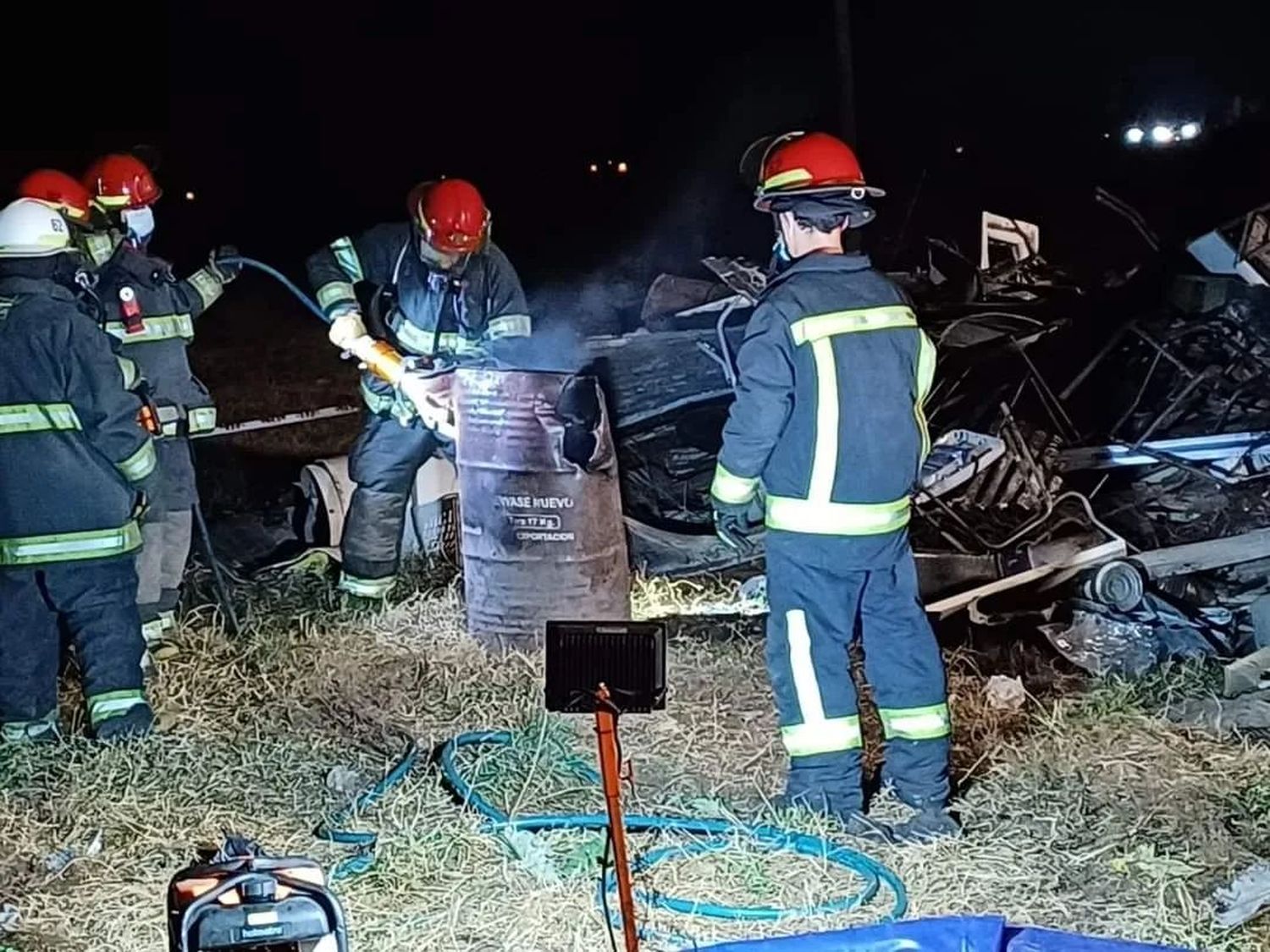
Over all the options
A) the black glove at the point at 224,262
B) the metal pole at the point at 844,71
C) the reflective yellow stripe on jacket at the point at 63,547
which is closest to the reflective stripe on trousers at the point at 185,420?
the black glove at the point at 224,262

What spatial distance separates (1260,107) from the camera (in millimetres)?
20344

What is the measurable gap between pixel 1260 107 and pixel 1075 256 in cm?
1015

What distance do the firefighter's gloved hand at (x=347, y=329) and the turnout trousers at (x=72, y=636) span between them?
1.49m

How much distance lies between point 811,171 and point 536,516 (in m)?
2.23

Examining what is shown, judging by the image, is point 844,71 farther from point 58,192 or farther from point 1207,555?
point 58,192

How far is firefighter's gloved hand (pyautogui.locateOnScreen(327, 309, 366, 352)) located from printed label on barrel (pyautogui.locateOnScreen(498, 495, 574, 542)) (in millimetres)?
990

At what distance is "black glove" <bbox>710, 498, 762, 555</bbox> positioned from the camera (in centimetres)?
430

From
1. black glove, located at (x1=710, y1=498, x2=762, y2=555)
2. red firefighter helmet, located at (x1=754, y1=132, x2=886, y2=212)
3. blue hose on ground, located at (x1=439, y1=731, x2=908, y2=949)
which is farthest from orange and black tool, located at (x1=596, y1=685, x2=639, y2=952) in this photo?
red firefighter helmet, located at (x1=754, y1=132, x2=886, y2=212)

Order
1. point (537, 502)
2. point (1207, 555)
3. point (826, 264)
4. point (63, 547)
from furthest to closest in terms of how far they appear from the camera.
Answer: point (1207, 555)
point (537, 502)
point (63, 547)
point (826, 264)

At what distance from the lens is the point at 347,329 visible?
6.31 metres

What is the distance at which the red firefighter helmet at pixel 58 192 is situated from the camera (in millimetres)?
5531

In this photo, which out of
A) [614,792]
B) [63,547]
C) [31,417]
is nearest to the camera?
[614,792]

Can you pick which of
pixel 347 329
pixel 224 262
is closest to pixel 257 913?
pixel 347 329

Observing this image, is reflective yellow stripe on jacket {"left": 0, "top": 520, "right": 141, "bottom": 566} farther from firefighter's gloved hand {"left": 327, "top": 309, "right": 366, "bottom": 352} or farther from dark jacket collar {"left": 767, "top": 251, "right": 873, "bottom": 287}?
→ dark jacket collar {"left": 767, "top": 251, "right": 873, "bottom": 287}
